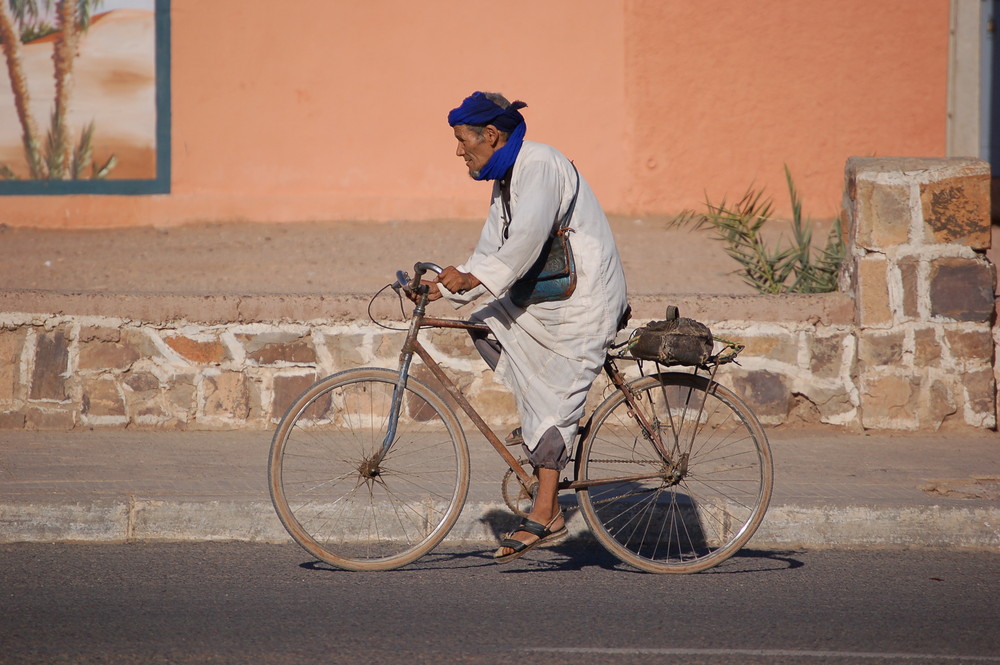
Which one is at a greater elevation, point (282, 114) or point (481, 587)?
point (282, 114)

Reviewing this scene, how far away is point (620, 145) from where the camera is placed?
10281 mm

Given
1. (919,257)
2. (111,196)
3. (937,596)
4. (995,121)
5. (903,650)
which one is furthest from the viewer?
(995,121)

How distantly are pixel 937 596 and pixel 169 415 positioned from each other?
438cm

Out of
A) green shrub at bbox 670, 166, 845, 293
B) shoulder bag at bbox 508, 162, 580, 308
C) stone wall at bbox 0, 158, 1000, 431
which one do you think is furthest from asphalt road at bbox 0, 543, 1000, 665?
green shrub at bbox 670, 166, 845, 293

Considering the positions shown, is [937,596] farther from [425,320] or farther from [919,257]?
[919,257]

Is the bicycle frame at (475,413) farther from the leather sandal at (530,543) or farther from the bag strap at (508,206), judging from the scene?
the bag strap at (508,206)

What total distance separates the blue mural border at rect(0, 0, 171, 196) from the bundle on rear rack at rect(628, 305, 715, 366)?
270 inches

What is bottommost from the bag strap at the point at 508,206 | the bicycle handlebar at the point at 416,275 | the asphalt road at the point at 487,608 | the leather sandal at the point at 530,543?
the asphalt road at the point at 487,608

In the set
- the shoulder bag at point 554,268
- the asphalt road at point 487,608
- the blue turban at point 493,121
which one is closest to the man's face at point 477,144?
the blue turban at point 493,121

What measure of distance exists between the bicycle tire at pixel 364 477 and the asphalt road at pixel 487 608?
0.61 feet

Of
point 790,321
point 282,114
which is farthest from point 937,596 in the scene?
point 282,114

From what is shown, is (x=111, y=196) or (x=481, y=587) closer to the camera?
(x=481, y=587)

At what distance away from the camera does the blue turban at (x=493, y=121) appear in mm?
4180

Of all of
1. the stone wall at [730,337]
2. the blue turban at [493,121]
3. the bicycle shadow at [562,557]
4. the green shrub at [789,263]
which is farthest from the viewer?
the green shrub at [789,263]
